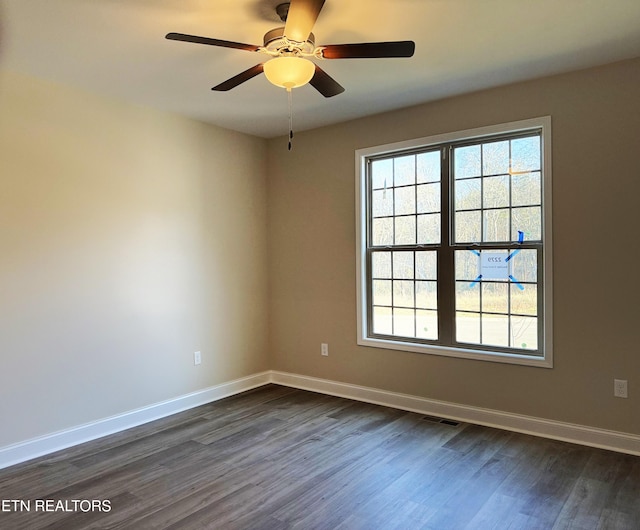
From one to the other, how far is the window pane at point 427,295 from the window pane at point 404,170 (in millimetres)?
906

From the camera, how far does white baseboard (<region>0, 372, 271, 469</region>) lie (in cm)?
308

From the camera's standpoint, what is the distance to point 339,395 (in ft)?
14.5

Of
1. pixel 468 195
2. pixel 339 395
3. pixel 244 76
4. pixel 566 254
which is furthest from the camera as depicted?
pixel 339 395

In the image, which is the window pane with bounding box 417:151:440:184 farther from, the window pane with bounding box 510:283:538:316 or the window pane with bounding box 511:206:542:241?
the window pane with bounding box 510:283:538:316

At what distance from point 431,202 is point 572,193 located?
1083mm

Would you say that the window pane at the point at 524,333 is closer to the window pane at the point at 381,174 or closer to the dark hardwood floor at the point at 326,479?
the dark hardwood floor at the point at 326,479

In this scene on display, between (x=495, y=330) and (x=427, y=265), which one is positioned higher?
(x=427, y=265)

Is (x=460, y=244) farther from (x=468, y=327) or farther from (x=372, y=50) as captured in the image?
(x=372, y=50)

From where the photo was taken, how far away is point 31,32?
254cm

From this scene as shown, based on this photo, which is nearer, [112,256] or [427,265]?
[112,256]

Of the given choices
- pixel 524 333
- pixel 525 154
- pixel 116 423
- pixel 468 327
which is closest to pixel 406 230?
pixel 468 327

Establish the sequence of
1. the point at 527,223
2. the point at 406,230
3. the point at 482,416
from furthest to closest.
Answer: the point at 406,230 → the point at 482,416 → the point at 527,223

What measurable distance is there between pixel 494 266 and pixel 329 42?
6.74 ft

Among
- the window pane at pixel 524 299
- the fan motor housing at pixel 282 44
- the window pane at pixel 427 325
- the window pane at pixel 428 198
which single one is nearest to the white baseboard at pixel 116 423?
the window pane at pixel 427 325
